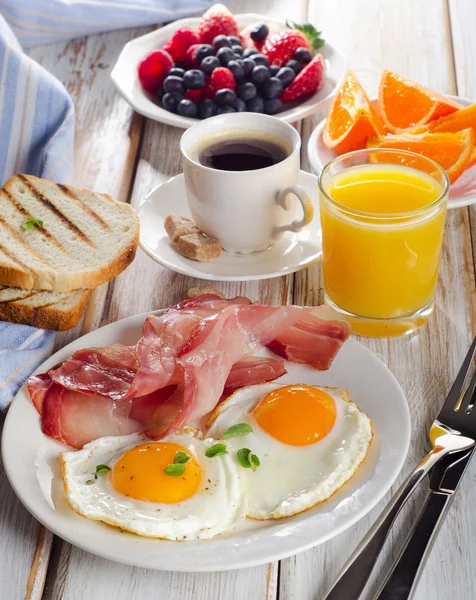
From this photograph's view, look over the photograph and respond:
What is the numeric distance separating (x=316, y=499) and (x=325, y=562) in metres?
0.14

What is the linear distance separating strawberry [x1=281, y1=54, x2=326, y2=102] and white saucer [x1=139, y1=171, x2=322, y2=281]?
1.82 feet

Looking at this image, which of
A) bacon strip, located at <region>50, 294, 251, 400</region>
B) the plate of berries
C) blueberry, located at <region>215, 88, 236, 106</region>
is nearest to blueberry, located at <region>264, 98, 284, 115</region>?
the plate of berries

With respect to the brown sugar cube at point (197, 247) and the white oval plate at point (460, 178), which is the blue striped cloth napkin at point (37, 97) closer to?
the brown sugar cube at point (197, 247)

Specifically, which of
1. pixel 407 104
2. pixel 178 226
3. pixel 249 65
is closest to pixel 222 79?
pixel 249 65

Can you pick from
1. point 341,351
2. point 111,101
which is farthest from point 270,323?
point 111,101

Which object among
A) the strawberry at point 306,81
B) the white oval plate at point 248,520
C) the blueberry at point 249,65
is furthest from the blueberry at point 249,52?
the white oval plate at point 248,520

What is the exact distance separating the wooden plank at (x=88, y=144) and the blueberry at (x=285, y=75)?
61 cm

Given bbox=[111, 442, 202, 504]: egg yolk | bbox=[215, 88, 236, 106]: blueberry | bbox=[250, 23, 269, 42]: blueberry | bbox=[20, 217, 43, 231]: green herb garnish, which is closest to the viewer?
bbox=[111, 442, 202, 504]: egg yolk

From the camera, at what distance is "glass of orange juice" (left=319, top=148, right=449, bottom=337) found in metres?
1.88

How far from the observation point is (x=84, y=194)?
8.40 ft

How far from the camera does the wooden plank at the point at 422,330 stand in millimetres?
1476

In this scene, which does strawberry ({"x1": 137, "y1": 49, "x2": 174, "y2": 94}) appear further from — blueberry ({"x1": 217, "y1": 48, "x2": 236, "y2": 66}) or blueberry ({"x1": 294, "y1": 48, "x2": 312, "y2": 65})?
blueberry ({"x1": 294, "y1": 48, "x2": 312, "y2": 65})

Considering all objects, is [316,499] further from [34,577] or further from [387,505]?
[34,577]

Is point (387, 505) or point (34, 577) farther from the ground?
point (387, 505)
